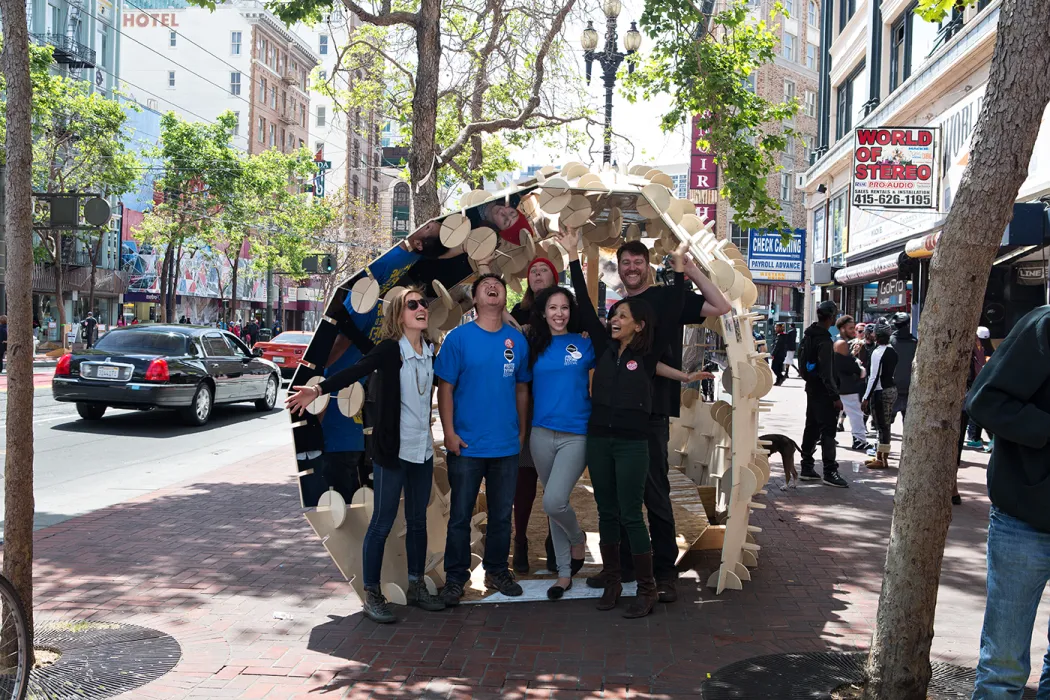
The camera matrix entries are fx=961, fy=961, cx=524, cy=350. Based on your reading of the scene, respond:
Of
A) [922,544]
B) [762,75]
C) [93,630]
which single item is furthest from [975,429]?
[762,75]

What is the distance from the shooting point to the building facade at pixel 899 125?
1542cm

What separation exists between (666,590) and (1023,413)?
9.58 feet

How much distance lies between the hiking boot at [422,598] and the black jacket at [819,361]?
5664 millimetres

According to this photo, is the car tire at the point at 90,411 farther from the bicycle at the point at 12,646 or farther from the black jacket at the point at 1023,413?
the black jacket at the point at 1023,413

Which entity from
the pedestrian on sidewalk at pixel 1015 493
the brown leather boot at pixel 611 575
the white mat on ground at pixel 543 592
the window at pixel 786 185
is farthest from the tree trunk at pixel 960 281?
the window at pixel 786 185

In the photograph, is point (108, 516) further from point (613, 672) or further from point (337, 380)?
point (613, 672)

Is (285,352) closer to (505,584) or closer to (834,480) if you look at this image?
(834,480)

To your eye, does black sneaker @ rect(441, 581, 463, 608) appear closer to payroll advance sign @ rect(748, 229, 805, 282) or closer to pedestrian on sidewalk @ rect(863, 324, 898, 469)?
pedestrian on sidewalk @ rect(863, 324, 898, 469)

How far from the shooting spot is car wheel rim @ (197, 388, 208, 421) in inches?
578

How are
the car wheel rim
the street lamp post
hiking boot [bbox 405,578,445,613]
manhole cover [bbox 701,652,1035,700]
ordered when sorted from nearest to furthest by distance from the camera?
manhole cover [bbox 701,652,1035,700] < hiking boot [bbox 405,578,445,613] < the car wheel rim < the street lamp post

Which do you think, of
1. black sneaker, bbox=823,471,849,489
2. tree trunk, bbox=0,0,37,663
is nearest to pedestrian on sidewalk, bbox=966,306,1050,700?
tree trunk, bbox=0,0,37,663

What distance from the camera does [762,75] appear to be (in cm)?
5328

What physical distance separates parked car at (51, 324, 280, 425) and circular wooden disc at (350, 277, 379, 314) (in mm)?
9297

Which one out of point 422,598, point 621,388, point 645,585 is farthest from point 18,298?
point 645,585
